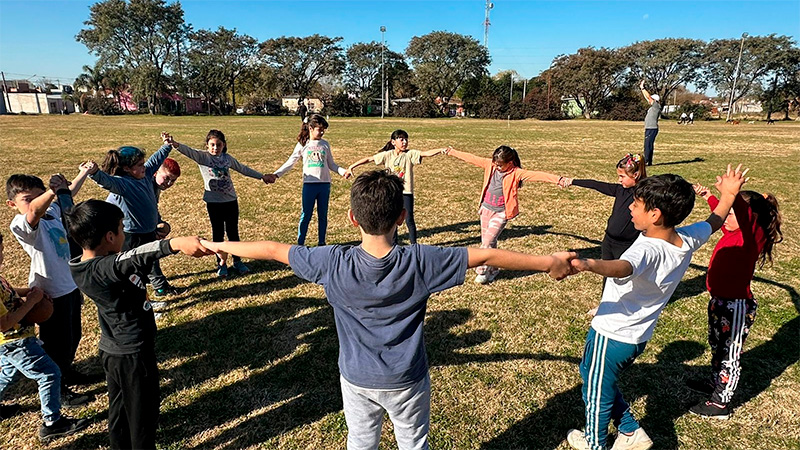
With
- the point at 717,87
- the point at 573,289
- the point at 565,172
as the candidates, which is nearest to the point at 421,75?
the point at 717,87

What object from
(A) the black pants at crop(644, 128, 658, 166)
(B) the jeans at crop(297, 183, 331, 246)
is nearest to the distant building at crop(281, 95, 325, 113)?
(A) the black pants at crop(644, 128, 658, 166)

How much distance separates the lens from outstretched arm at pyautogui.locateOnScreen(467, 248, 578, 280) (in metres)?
2.15

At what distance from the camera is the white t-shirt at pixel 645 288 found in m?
2.58

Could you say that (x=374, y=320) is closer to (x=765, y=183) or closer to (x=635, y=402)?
(x=635, y=402)

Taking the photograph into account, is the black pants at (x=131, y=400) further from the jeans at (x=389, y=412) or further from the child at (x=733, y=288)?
the child at (x=733, y=288)

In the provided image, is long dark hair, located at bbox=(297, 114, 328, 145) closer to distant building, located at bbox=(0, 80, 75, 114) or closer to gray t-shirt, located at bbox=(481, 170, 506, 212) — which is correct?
gray t-shirt, located at bbox=(481, 170, 506, 212)

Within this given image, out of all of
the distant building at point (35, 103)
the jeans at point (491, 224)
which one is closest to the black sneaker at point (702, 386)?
the jeans at point (491, 224)

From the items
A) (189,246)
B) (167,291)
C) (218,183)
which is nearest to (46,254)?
(189,246)

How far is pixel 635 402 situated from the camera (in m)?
3.78

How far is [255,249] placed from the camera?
7.55 feet

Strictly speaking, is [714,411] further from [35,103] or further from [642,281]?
[35,103]

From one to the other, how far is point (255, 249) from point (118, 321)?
1180 mm

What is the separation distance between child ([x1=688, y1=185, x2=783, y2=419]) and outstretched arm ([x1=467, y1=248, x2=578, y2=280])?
2078 millimetres

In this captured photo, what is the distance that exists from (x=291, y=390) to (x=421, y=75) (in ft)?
255
